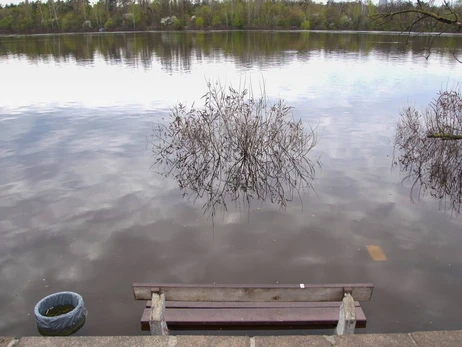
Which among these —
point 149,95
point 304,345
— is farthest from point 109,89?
point 304,345

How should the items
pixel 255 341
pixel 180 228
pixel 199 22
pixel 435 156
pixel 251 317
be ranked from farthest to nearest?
pixel 199 22
pixel 435 156
pixel 180 228
pixel 251 317
pixel 255 341

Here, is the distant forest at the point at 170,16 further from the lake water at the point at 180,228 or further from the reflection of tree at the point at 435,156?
the reflection of tree at the point at 435,156

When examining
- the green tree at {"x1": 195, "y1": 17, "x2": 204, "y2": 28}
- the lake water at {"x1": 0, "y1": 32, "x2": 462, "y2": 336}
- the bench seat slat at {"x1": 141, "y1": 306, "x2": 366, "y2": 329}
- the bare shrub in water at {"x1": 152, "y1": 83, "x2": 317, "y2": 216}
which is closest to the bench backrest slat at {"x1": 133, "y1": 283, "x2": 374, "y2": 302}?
the bench seat slat at {"x1": 141, "y1": 306, "x2": 366, "y2": 329}

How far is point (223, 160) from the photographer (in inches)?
412

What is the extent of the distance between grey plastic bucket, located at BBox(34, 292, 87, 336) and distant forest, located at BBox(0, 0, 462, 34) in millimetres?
77605

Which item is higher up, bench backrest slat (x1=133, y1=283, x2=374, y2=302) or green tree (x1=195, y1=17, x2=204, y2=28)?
green tree (x1=195, y1=17, x2=204, y2=28)

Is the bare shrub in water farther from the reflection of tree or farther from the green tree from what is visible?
the green tree

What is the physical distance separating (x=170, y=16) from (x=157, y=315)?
287ft

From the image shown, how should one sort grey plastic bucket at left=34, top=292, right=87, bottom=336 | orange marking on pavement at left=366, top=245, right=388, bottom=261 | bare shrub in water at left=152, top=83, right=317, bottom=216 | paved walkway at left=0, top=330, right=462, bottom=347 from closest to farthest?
paved walkway at left=0, top=330, right=462, bottom=347 < grey plastic bucket at left=34, top=292, right=87, bottom=336 < orange marking on pavement at left=366, top=245, right=388, bottom=261 < bare shrub in water at left=152, top=83, right=317, bottom=216

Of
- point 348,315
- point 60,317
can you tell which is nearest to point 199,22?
point 60,317

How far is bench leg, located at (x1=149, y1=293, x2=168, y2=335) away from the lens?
12.3 ft

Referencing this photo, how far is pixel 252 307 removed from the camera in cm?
477

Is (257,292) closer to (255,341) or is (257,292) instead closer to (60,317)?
(255,341)

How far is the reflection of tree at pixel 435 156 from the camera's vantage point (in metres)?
9.00
